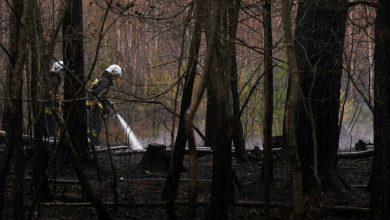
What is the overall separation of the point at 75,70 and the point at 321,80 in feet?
12.6

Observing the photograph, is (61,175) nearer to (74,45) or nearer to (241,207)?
(74,45)

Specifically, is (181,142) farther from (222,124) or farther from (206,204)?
(222,124)

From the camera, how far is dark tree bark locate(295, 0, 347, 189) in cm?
724

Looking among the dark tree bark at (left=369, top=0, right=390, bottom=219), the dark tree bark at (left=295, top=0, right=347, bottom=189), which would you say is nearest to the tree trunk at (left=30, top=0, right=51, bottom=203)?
the dark tree bark at (left=295, top=0, right=347, bottom=189)

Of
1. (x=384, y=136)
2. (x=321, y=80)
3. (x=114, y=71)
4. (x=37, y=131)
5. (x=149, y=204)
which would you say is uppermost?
(x=114, y=71)

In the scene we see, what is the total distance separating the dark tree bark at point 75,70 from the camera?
8.77 metres

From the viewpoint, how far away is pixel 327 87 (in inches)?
293

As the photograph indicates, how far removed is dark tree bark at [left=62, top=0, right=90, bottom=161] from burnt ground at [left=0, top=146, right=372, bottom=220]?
591mm

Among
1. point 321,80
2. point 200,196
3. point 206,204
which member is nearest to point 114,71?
point 200,196

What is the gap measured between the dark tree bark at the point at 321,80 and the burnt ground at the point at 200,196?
388mm

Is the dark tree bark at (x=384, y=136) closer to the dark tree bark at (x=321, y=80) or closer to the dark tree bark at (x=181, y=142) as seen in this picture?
the dark tree bark at (x=321, y=80)

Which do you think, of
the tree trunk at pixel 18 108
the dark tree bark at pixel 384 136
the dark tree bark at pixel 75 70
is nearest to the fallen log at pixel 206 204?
the tree trunk at pixel 18 108

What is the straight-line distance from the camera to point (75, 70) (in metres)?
9.59

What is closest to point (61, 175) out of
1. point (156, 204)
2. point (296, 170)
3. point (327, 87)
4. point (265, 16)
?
point (156, 204)
